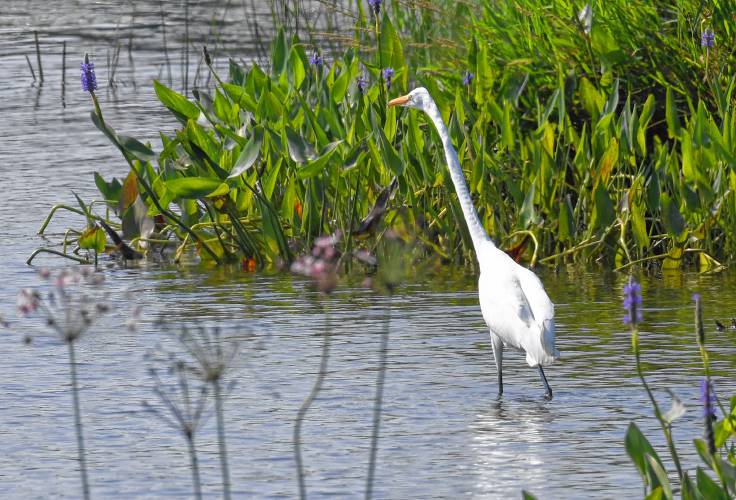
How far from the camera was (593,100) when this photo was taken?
27.9ft

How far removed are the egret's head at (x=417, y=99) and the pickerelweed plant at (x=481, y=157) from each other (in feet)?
2.25

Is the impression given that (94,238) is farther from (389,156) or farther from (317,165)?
(389,156)

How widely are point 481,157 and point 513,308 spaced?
6.61ft

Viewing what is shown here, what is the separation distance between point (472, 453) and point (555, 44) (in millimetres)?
4042

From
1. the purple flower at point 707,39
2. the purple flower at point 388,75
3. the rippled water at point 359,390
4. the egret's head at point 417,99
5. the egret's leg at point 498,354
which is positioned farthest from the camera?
the purple flower at point 388,75

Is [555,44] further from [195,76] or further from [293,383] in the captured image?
[195,76]

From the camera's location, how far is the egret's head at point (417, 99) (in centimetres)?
732

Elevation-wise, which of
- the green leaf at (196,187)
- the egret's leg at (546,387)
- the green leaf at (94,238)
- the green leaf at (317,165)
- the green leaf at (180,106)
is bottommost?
the egret's leg at (546,387)

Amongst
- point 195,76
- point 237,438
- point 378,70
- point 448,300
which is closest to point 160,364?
point 237,438

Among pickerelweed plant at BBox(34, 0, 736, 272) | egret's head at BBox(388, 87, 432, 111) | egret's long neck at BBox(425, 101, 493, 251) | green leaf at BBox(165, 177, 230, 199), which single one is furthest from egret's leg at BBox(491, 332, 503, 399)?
green leaf at BBox(165, 177, 230, 199)

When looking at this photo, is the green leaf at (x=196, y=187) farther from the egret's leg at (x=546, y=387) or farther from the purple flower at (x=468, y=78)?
the egret's leg at (x=546, y=387)

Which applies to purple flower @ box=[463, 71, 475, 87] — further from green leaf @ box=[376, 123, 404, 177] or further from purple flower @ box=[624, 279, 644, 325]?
purple flower @ box=[624, 279, 644, 325]

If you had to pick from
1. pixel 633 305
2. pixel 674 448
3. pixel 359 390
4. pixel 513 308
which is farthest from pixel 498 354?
pixel 633 305

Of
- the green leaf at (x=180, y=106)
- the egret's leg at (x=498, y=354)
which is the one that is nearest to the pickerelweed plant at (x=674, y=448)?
the egret's leg at (x=498, y=354)
